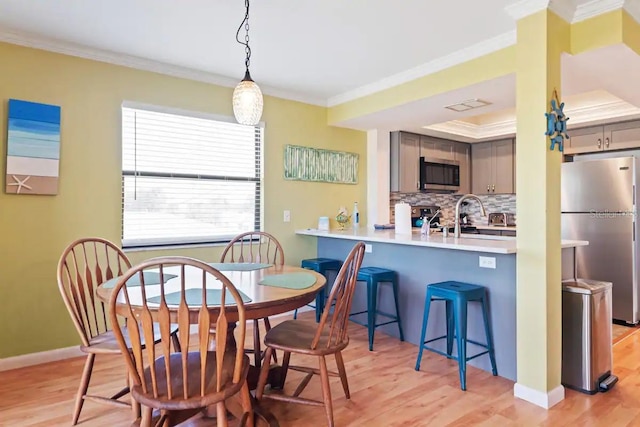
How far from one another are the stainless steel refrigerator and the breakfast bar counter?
168 cm

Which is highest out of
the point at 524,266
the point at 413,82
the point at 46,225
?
the point at 413,82

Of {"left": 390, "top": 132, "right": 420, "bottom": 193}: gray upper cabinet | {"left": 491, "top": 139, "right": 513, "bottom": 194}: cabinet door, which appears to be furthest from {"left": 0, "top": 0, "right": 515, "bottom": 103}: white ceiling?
{"left": 491, "top": 139, "right": 513, "bottom": 194}: cabinet door

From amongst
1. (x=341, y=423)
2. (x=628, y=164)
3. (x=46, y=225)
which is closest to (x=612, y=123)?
(x=628, y=164)

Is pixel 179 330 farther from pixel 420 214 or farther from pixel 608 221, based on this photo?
pixel 420 214

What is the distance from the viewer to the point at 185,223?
3668 millimetres

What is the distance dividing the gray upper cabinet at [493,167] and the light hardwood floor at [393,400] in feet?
10.1

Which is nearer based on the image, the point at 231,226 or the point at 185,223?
the point at 185,223

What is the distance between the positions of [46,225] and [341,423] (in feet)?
8.15

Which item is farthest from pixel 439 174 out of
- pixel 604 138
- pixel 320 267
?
pixel 320 267

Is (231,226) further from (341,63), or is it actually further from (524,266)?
(524,266)

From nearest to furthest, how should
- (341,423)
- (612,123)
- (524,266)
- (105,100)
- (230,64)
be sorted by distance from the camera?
1. (341,423)
2. (524,266)
3. (105,100)
4. (230,64)
5. (612,123)

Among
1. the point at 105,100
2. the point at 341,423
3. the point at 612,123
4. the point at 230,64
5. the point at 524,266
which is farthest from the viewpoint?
the point at 612,123

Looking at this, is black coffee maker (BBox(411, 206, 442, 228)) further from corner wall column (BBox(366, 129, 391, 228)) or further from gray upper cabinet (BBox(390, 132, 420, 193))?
corner wall column (BBox(366, 129, 391, 228))

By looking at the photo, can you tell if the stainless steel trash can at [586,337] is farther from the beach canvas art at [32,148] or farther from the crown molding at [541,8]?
the beach canvas art at [32,148]
